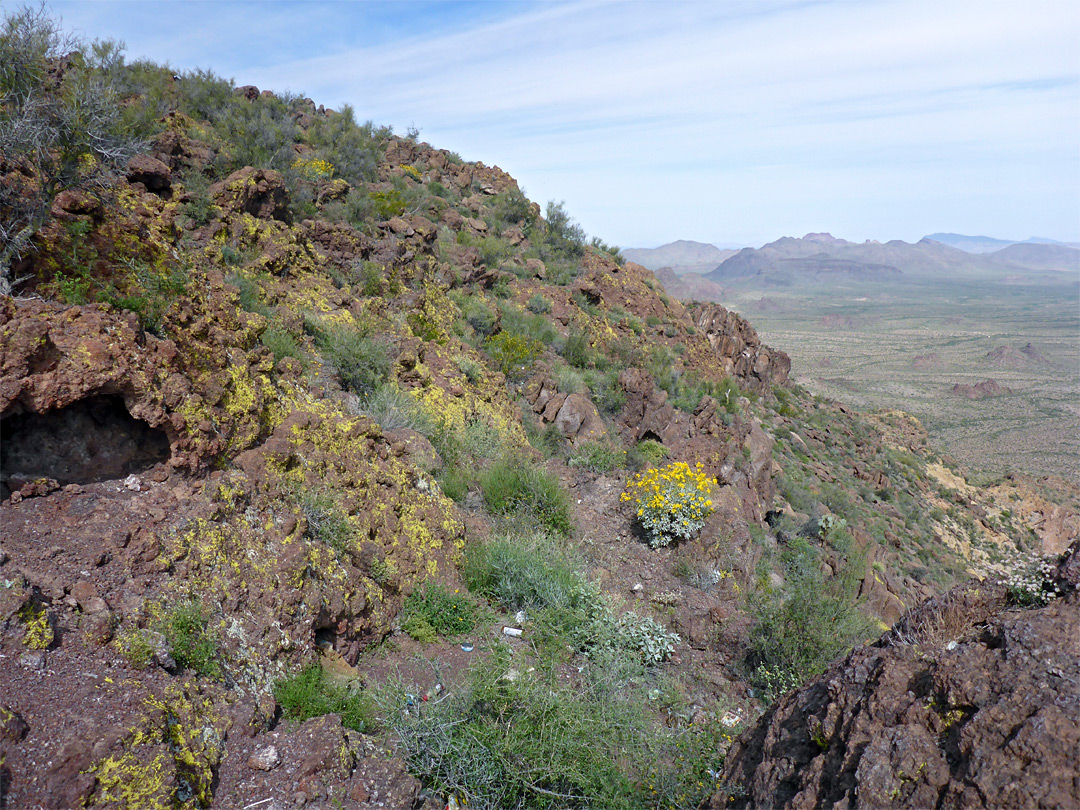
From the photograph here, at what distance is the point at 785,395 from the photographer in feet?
66.5

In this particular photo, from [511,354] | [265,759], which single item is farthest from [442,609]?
[511,354]

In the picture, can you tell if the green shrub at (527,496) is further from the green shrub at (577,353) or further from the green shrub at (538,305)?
the green shrub at (538,305)

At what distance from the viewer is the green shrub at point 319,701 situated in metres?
3.68

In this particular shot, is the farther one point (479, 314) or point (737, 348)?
point (737, 348)

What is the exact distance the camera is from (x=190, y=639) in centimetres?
349

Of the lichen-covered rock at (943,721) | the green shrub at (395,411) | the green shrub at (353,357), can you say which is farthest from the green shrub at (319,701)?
the green shrub at (353,357)

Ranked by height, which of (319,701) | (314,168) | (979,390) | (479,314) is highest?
(314,168)

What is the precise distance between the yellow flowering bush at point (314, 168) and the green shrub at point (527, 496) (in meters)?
7.98

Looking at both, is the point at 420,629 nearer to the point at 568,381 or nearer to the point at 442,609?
the point at 442,609

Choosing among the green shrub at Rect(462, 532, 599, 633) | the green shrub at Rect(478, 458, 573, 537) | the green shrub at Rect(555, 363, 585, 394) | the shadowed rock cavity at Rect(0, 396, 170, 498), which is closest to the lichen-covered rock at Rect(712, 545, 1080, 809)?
the green shrub at Rect(462, 532, 599, 633)

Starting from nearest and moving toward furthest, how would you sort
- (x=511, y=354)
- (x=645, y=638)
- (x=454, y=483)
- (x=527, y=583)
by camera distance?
(x=645, y=638), (x=527, y=583), (x=454, y=483), (x=511, y=354)

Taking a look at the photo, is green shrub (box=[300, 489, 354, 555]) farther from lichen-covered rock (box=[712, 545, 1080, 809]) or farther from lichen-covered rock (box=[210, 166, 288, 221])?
Result: lichen-covered rock (box=[210, 166, 288, 221])

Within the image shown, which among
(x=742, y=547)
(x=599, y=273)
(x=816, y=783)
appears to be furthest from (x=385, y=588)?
(x=599, y=273)

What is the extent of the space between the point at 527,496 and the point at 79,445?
4.56 m
